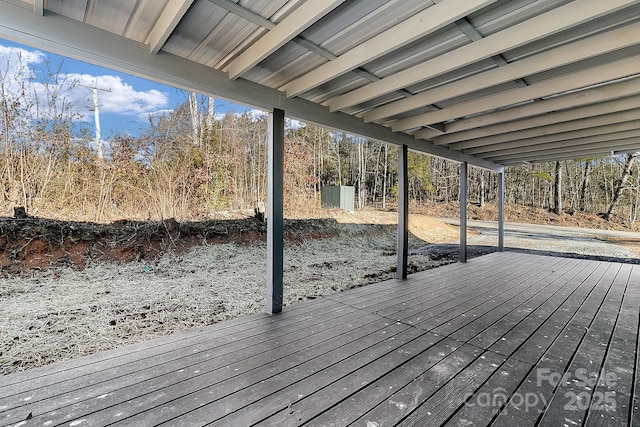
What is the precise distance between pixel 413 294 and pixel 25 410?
10.6 ft

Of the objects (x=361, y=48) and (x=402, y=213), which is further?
(x=402, y=213)

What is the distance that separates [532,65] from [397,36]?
1214 millimetres

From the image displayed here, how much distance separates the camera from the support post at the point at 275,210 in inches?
111

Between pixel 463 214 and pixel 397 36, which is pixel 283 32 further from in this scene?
pixel 463 214

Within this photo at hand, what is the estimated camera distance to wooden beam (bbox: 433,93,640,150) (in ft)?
10.0

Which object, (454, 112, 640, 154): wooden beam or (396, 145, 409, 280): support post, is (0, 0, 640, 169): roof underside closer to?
(454, 112, 640, 154): wooden beam

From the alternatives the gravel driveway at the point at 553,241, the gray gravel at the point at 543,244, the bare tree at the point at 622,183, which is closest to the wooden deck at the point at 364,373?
the gray gravel at the point at 543,244

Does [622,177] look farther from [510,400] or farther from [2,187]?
[2,187]

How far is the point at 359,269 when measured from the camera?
5613mm

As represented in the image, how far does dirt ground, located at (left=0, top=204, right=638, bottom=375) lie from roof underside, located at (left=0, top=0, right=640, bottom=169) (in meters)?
2.27

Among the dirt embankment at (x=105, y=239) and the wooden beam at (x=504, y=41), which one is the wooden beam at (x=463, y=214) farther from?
the wooden beam at (x=504, y=41)

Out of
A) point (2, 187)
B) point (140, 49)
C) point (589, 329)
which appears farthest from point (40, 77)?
point (589, 329)

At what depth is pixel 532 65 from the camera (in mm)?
2297

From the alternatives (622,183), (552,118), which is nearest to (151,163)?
(552,118)
